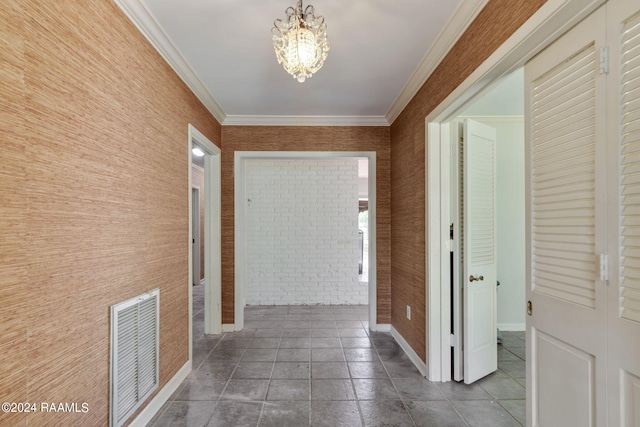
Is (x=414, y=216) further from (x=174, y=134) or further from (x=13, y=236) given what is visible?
(x=13, y=236)

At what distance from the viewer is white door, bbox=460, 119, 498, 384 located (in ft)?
7.55

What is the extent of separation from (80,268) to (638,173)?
223cm

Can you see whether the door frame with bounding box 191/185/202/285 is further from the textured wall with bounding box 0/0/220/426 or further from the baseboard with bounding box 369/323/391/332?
the textured wall with bounding box 0/0/220/426

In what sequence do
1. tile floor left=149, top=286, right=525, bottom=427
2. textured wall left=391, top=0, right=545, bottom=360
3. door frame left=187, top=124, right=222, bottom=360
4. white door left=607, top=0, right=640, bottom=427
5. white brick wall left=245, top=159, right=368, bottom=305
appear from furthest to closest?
white brick wall left=245, top=159, right=368, bottom=305 < door frame left=187, top=124, right=222, bottom=360 < tile floor left=149, top=286, right=525, bottom=427 < textured wall left=391, top=0, right=545, bottom=360 < white door left=607, top=0, right=640, bottom=427

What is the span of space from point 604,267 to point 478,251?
4.39 feet

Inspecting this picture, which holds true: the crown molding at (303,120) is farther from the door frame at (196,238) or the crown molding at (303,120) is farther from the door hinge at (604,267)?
the door frame at (196,238)

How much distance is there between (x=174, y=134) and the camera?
2.28m

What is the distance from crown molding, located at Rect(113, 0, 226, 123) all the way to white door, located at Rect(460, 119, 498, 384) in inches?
91.1

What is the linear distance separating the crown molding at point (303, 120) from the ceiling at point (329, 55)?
0.19 metres

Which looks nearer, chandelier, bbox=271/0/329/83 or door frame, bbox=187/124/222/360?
chandelier, bbox=271/0/329/83

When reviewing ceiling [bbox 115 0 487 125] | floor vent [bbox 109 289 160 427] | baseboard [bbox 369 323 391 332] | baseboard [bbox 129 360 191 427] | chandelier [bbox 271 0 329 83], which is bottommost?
baseboard [bbox 369 323 391 332]

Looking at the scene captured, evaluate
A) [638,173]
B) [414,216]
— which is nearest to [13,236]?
[638,173]

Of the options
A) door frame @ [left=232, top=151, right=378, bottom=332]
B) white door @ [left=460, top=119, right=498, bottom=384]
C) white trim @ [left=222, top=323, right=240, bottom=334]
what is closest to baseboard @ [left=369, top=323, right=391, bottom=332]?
door frame @ [left=232, top=151, right=378, bottom=332]

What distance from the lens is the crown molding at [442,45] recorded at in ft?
5.46
